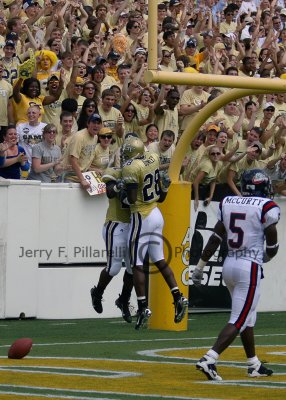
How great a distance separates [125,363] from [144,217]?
2878 mm

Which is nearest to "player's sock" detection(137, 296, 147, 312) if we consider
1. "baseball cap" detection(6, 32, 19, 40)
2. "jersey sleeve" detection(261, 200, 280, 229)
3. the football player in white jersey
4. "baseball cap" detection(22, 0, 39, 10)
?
the football player in white jersey

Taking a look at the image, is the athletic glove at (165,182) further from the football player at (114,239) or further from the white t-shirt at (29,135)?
the white t-shirt at (29,135)

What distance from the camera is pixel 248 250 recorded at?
9.11 metres

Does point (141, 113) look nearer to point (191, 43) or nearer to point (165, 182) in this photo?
point (191, 43)

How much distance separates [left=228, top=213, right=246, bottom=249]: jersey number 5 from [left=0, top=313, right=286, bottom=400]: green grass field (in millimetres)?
980

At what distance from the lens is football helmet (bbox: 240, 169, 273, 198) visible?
9.21 metres

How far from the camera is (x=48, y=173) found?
567 inches

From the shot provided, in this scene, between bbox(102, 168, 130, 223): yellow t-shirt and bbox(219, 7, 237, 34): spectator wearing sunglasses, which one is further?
bbox(219, 7, 237, 34): spectator wearing sunglasses

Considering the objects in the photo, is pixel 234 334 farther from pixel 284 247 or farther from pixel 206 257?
pixel 284 247

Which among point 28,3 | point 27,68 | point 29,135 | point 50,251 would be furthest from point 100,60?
point 50,251

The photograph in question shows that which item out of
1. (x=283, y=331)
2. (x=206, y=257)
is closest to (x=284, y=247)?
(x=283, y=331)

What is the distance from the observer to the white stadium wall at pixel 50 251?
13.8 m

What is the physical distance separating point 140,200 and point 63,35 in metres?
6.01

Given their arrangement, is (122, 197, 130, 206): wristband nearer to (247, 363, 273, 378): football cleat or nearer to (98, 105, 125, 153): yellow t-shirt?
(98, 105, 125, 153): yellow t-shirt
